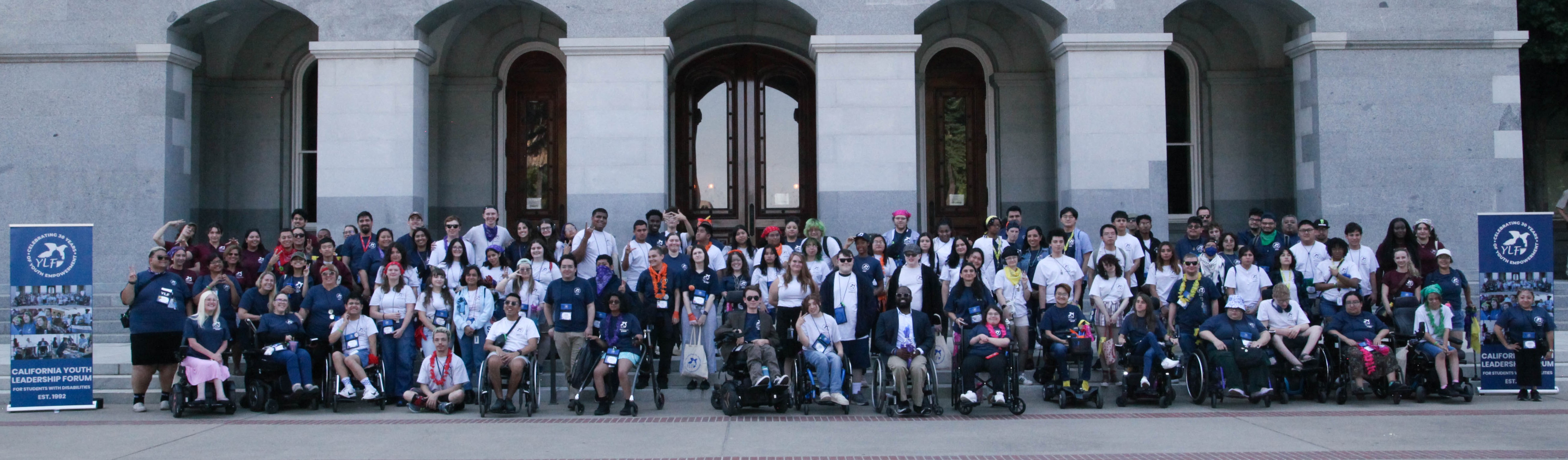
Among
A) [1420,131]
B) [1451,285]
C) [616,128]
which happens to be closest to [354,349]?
[616,128]

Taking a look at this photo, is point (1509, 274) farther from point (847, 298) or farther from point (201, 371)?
point (201, 371)

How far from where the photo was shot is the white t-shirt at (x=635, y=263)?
12.8m

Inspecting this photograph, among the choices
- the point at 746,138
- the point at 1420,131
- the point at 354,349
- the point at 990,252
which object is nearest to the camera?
the point at 354,349

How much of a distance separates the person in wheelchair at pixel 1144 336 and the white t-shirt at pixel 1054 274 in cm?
68

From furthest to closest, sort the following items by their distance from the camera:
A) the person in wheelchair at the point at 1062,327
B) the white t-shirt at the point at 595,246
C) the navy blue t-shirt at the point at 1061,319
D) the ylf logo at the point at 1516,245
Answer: the white t-shirt at the point at 595,246 → the ylf logo at the point at 1516,245 → the navy blue t-shirt at the point at 1061,319 → the person in wheelchair at the point at 1062,327

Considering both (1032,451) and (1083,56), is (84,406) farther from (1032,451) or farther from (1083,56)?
(1083,56)

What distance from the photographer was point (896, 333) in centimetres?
1107

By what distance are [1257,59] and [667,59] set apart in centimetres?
925

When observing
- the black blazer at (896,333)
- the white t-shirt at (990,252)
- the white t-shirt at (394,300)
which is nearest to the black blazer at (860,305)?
the black blazer at (896,333)

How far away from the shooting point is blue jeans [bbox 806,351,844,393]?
11.0m

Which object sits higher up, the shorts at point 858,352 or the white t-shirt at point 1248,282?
the white t-shirt at point 1248,282

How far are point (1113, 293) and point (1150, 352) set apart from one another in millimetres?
872

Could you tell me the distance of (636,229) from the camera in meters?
12.9

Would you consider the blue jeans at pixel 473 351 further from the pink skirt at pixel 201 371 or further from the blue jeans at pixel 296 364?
the pink skirt at pixel 201 371
